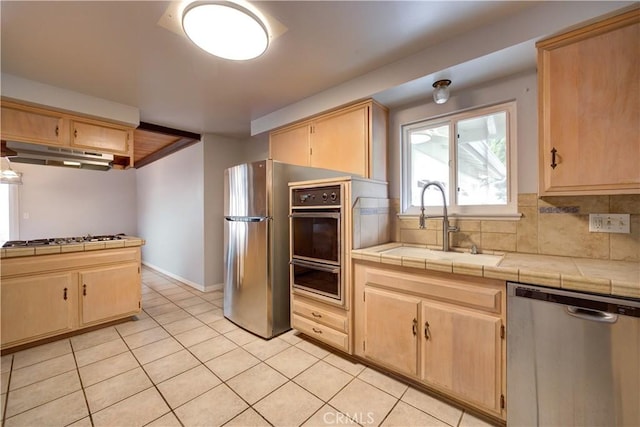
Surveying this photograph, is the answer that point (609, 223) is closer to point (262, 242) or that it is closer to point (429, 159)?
point (429, 159)

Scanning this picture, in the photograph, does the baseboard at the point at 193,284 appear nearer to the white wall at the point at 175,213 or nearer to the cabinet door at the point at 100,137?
the white wall at the point at 175,213

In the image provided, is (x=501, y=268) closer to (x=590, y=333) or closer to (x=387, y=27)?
(x=590, y=333)

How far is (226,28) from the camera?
5.05 ft

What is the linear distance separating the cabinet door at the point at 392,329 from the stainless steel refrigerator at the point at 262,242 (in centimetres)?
95

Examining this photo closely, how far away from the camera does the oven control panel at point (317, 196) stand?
2.06m

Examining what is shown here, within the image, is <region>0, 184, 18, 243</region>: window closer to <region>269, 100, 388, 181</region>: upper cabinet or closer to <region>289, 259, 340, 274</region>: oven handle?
<region>269, 100, 388, 181</region>: upper cabinet

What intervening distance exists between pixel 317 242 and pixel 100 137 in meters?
2.67

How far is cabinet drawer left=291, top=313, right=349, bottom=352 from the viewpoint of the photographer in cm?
206

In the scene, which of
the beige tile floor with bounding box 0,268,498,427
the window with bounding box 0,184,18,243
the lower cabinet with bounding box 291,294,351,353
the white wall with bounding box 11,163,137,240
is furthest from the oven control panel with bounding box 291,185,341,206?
the window with bounding box 0,184,18,243

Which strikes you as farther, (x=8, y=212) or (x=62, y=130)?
(x=8, y=212)

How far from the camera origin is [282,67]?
7.13 feet

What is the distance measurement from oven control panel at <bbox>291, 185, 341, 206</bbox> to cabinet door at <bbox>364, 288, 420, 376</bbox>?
0.74m

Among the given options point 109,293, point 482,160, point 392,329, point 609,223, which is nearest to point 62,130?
point 109,293

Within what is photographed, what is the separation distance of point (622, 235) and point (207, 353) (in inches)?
121
